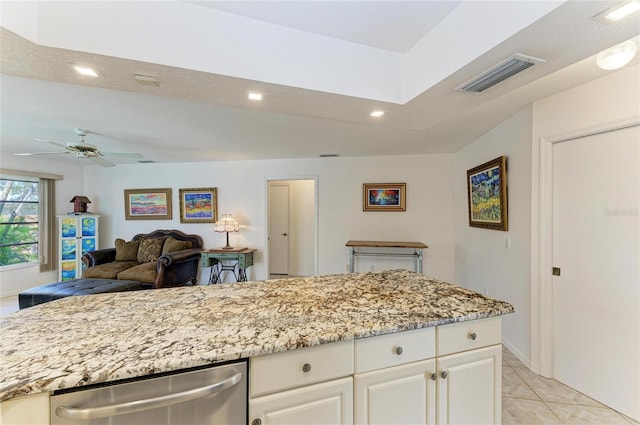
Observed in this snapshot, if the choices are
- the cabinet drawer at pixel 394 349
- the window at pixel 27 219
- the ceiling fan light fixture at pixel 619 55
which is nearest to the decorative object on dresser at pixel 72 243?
the window at pixel 27 219

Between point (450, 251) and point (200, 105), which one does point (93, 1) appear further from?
point (450, 251)

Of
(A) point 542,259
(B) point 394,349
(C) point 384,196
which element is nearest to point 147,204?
(C) point 384,196

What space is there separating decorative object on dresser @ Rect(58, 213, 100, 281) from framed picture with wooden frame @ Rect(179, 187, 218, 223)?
1.66 m

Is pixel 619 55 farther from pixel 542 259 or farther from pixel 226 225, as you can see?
pixel 226 225

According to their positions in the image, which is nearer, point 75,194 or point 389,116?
point 389,116

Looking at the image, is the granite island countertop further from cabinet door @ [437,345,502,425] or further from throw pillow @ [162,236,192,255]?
throw pillow @ [162,236,192,255]

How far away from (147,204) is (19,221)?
1.89 metres

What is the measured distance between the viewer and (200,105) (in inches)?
92.7

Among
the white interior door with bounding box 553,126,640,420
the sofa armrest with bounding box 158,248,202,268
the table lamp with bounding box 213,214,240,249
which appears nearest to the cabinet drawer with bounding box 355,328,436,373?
the white interior door with bounding box 553,126,640,420

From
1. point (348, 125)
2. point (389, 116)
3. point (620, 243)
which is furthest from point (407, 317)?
point (348, 125)

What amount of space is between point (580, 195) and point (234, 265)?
4626 millimetres

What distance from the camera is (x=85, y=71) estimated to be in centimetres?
140

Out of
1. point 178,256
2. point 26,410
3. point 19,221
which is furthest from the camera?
point 19,221

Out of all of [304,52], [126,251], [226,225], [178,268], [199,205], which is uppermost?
[304,52]
